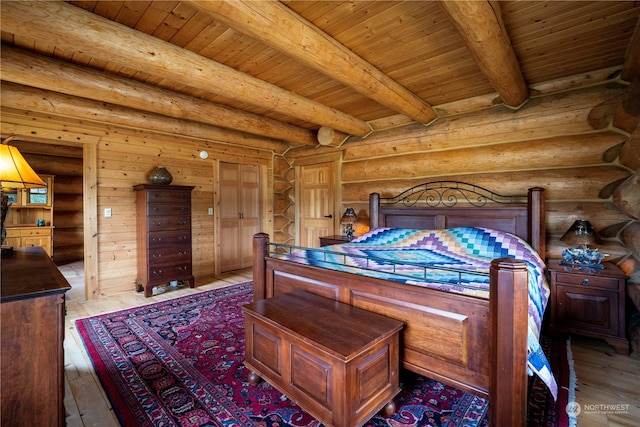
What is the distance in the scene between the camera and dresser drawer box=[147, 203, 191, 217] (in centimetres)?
383

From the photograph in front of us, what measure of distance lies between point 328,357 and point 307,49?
2024 mm

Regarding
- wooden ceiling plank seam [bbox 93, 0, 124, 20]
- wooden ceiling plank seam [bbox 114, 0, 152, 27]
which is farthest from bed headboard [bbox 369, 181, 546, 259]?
wooden ceiling plank seam [bbox 93, 0, 124, 20]

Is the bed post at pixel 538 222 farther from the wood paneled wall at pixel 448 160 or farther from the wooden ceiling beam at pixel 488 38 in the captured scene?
the wooden ceiling beam at pixel 488 38

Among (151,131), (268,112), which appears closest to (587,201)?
(268,112)

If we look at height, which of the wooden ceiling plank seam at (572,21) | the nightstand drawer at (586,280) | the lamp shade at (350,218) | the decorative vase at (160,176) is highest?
the wooden ceiling plank seam at (572,21)

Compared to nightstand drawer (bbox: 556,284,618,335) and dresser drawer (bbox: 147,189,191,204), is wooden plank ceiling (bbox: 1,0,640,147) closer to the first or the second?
dresser drawer (bbox: 147,189,191,204)

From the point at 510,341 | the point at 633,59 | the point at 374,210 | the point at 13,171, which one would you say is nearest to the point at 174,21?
the point at 13,171

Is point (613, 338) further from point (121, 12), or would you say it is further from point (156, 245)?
point (156, 245)

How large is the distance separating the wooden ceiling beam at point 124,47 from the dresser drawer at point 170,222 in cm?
200

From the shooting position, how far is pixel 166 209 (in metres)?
3.96

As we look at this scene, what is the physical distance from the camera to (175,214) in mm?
4047

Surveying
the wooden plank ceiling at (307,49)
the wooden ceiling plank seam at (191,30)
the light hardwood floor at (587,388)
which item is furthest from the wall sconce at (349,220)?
the wooden ceiling plank seam at (191,30)

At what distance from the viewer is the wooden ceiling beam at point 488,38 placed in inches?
68.0

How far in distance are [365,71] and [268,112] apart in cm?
189
